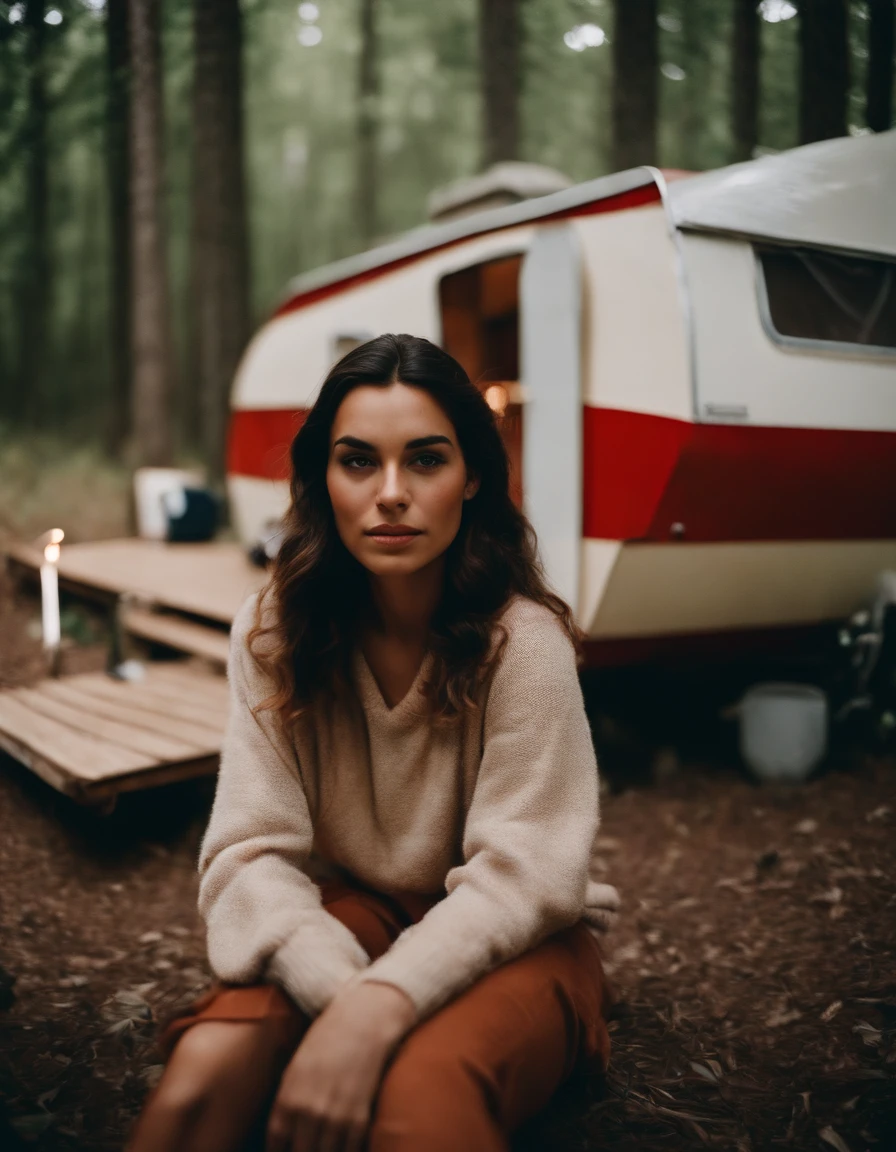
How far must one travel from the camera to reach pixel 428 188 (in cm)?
1795

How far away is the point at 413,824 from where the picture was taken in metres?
1.80

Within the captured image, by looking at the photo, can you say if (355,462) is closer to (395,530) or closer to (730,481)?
(395,530)

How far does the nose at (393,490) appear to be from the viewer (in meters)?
1.69

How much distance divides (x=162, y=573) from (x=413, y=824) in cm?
449

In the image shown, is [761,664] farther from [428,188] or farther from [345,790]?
[428,188]

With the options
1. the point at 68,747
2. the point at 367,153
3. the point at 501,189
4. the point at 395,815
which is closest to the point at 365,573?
the point at 395,815

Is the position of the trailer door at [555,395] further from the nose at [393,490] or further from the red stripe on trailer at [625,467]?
the nose at [393,490]

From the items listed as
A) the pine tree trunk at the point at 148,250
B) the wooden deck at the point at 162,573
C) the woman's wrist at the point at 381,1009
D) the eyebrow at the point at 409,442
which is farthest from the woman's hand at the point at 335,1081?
the pine tree trunk at the point at 148,250

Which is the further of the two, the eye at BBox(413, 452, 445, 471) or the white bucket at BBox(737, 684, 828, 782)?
the white bucket at BBox(737, 684, 828, 782)

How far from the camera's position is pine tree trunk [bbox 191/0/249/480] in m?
7.30

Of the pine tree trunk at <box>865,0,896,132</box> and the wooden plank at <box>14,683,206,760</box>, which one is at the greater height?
the pine tree trunk at <box>865,0,896,132</box>

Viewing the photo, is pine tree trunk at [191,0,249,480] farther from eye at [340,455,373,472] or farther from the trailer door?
eye at [340,455,373,472]

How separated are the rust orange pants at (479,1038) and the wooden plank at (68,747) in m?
1.61

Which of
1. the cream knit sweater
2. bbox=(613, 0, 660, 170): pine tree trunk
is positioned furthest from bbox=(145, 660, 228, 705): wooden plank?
bbox=(613, 0, 660, 170): pine tree trunk
